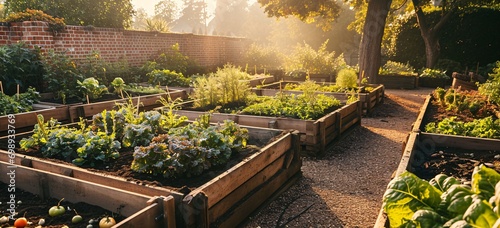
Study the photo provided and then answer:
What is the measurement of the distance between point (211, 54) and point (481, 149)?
1212 cm

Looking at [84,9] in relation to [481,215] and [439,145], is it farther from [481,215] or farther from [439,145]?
[481,215]

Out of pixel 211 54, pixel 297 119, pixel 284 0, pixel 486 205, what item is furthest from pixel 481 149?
pixel 211 54

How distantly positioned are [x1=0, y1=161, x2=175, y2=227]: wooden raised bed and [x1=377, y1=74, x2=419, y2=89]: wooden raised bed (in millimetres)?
13281

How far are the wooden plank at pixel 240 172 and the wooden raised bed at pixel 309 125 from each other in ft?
3.78

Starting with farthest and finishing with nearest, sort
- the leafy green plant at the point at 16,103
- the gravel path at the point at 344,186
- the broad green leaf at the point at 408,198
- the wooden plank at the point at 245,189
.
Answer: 1. the leafy green plant at the point at 16,103
2. the gravel path at the point at 344,186
3. the wooden plank at the point at 245,189
4. the broad green leaf at the point at 408,198

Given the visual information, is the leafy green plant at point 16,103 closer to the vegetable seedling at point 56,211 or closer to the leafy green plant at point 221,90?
the leafy green plant at point 221,90

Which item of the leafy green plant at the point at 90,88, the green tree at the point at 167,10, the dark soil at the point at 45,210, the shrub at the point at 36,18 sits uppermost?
the green tree at the point at 167,10

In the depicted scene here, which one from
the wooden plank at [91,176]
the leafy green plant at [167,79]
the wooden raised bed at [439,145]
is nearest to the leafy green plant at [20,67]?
the leafy green plant at [167,79]

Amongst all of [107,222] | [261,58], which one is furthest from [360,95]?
[261,58]

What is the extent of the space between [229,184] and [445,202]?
1.98 m

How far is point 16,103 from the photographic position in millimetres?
5703

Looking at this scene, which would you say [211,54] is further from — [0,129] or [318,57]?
[0,129]

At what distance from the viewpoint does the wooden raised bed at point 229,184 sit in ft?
9.18

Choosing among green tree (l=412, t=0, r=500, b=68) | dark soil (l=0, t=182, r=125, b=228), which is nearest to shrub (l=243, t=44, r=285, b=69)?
green tree (l=412, t=0, r=500, b=68)
